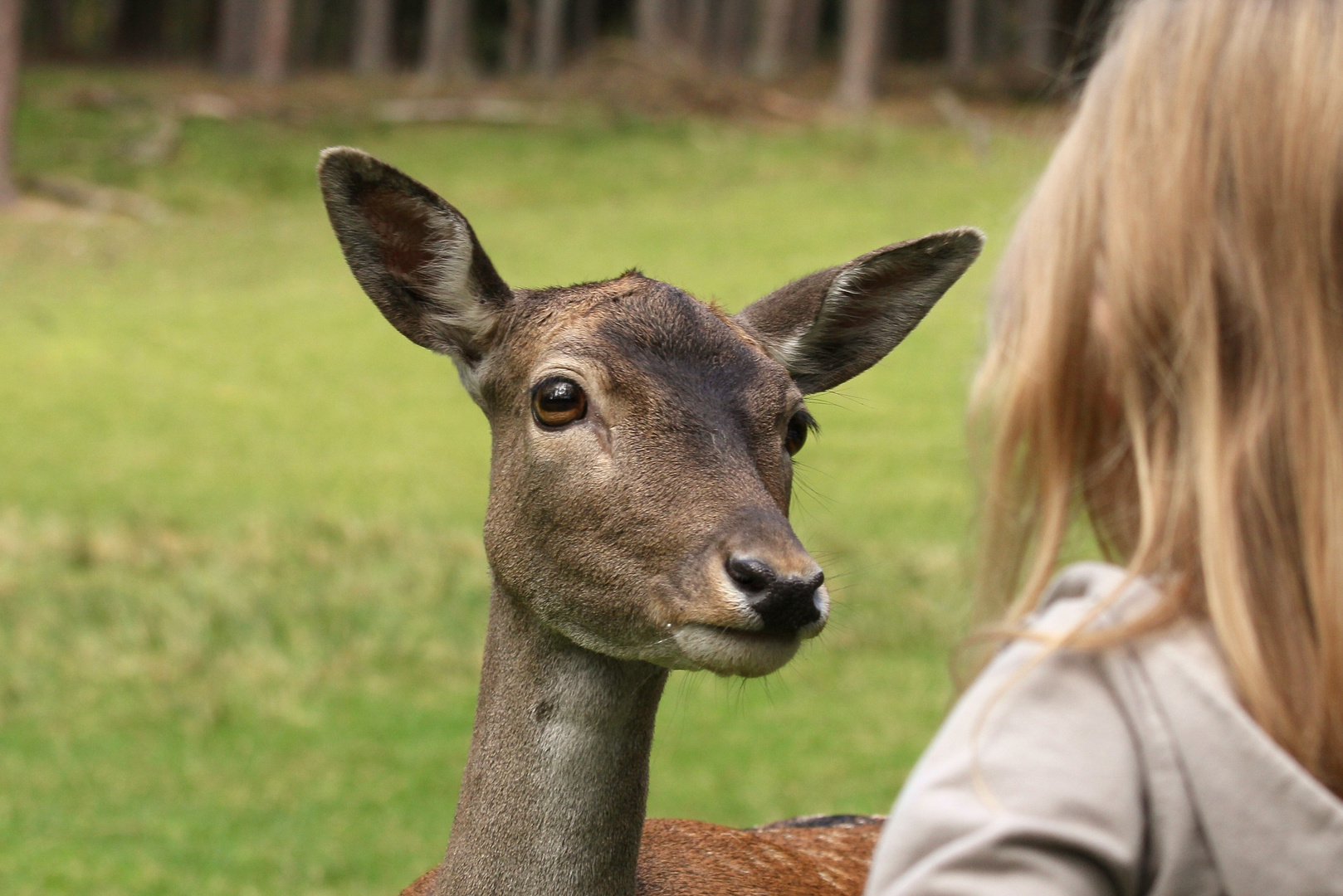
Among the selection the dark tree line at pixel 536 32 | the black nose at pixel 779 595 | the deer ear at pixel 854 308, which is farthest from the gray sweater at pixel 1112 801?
the dark tree line at pixel 536 32

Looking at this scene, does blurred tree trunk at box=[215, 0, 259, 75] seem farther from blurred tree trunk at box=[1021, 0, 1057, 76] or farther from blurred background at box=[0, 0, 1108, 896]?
blurred tree trunk at box=[1021, 0, 1057, 76]

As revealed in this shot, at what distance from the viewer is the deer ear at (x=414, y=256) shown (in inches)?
116

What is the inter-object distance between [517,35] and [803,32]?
824 cm

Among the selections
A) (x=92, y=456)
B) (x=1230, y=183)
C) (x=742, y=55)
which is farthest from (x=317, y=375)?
(x=742, y=55)

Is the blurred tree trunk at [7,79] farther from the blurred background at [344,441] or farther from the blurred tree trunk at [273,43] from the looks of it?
the blurred tree trunk at [273,43]

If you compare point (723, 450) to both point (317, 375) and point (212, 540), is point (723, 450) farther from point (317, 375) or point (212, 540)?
point (317, 375)

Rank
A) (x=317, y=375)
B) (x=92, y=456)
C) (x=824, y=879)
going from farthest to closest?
(x=317, y=375) < (x=92, y=456) < (x=824, y=879)

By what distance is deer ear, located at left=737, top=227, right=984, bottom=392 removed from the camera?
3.14 metres

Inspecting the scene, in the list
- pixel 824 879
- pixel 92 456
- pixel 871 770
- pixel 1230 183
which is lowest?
pixel 92 456

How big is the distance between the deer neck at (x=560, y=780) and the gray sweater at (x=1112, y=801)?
1077 mm

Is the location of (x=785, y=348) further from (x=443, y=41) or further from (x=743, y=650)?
(x=443, y=41)

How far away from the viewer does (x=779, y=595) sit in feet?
8.13

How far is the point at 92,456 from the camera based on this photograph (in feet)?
43.6

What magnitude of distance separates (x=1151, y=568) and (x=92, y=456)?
12.5 metres
